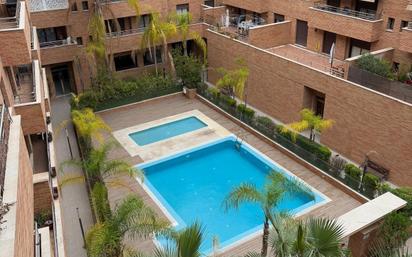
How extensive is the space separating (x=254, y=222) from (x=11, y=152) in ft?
39.5

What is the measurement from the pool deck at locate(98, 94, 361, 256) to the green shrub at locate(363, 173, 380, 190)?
0.94 meters

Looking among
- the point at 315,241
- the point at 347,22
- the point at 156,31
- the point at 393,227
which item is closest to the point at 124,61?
the point at 156,31

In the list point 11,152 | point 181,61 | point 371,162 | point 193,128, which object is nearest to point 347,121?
point 371,162

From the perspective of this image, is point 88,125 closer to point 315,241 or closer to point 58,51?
point 58,51

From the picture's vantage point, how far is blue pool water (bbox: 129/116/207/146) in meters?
24.9

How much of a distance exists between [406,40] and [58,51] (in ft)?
73.7

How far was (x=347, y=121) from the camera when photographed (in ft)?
70.0

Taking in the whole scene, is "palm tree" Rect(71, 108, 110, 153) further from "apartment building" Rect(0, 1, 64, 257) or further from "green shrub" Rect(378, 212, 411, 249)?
"green shrub" Rect(378, 212, 411, 249)

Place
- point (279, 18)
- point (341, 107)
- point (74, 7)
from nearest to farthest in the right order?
1. point (341, 107)
2. point (74, 7)
3. point (279, 18)

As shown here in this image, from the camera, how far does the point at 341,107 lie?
70.4 ft

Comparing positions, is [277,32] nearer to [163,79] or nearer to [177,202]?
[163,79]

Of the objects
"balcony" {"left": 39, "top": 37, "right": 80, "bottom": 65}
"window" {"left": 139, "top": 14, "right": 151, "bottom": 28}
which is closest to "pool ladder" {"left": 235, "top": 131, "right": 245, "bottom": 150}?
"window" {"left": 139, "top": 14, "right": 151, "bottom": 28}

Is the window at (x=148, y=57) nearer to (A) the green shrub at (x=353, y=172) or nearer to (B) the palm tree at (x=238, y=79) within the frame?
(B) the palm tree at (x=238, y=79)

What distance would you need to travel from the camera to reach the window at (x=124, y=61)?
31608mm
